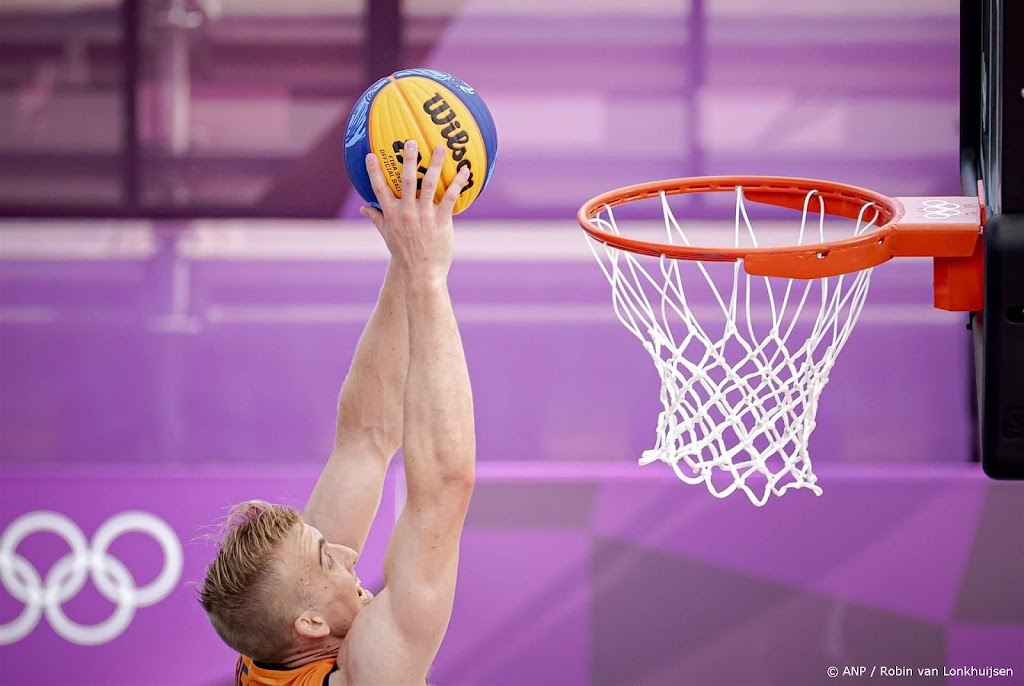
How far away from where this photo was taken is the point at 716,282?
428 cm

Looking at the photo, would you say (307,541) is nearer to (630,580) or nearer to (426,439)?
(426,439)

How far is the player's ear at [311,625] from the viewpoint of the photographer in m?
2.05

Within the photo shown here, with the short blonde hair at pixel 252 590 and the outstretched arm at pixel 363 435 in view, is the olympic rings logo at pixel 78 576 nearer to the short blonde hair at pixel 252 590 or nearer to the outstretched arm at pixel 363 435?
the outstretched arm at pixel 363 435

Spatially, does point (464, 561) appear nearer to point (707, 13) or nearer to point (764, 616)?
point (764, 616)

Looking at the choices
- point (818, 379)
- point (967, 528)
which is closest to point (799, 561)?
point (967, 528)

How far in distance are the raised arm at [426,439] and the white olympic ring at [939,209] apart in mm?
→ 1045

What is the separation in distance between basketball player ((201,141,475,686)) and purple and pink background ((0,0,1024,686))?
1712mm

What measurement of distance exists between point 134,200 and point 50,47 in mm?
648

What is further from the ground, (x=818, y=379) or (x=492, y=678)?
(x=818, y=379)

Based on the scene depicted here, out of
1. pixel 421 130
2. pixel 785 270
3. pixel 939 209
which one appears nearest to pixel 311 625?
pixel 421 130

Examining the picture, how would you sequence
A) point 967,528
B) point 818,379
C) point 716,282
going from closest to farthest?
1. point 818,379
2. point 967,528
3. point 716,282

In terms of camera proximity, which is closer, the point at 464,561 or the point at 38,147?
the point at 464,561

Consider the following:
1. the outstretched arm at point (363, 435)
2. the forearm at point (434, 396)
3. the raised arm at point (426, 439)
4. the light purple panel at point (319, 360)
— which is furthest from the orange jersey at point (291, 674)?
the light purple panel at point (319, 360)

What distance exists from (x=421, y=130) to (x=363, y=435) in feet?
2.27
